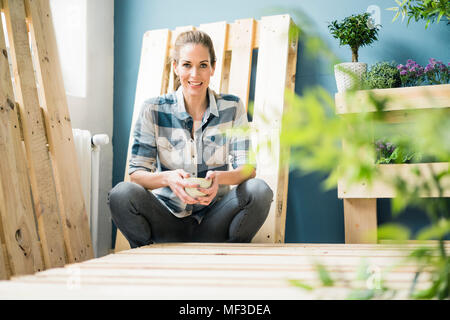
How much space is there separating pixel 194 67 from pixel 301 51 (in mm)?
768

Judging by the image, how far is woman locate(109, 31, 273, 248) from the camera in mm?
1694

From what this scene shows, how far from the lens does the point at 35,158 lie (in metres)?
1.68

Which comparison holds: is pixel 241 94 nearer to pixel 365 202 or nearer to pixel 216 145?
pixel 216 145

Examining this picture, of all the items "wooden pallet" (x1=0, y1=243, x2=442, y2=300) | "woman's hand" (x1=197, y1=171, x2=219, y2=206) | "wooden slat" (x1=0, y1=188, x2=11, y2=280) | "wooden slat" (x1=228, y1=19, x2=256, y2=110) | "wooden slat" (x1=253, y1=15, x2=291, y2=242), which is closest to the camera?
"wooden pallet" (x1=0, y1=243, x2=442, y2=300)

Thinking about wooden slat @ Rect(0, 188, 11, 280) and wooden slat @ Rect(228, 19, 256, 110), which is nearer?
wooden slat @ Rect(0, 188, 11, 280)

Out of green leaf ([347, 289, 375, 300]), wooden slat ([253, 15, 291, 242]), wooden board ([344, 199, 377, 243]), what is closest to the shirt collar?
wooden slat ([253, 15, 291, 242])

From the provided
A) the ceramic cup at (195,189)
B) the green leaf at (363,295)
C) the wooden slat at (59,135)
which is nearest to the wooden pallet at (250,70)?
the wooden slat at (59,135)

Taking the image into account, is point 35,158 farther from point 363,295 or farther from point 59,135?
point 363,295

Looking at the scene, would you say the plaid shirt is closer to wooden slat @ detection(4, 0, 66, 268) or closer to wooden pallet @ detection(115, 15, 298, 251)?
wooden pallet @ detection(115, 15, 298, 251)

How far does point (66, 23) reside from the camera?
2469 millimetres

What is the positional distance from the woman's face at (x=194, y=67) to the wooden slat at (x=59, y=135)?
21.5 inches

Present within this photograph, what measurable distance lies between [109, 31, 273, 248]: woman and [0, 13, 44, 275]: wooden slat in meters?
0.31

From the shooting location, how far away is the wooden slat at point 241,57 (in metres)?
2.27

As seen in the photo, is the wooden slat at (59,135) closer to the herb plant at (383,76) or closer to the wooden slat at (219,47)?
the wooden slat at (219,47)
